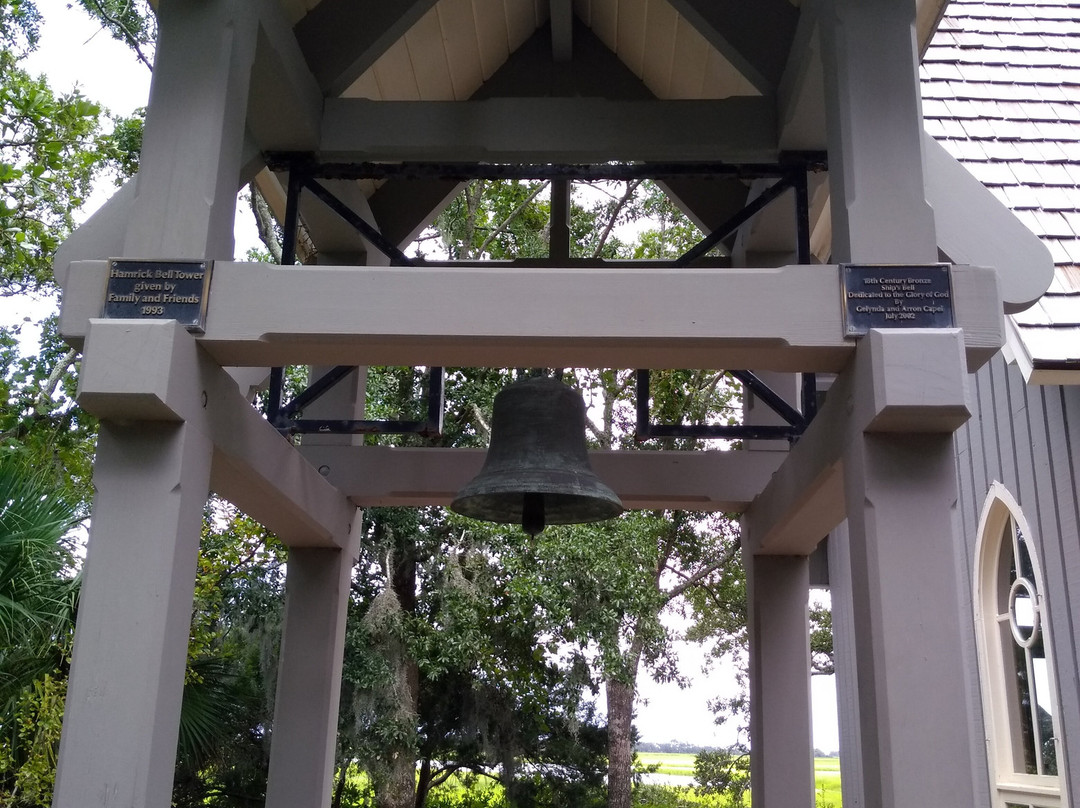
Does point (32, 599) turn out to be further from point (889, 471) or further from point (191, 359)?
point (889, 471)

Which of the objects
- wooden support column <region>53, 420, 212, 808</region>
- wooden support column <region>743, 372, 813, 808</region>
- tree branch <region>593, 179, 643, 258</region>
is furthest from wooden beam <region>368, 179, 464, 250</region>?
tree branch <region>593, 179, 643, 258</region>

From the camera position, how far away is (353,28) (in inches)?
162

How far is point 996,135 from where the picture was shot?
6.55 meters

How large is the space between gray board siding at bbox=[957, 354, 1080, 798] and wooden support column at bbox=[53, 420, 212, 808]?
355 centimetres

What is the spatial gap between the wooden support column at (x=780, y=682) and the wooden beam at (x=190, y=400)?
237 cm

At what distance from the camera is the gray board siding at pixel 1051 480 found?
5.09 m

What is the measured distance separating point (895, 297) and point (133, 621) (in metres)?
2.32

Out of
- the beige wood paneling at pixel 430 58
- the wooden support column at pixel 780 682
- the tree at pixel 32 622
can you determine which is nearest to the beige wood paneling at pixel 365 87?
the beige wood paneling at pixel 430 58

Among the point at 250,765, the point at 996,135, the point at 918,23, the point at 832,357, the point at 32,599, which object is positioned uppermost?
the point at 996,135

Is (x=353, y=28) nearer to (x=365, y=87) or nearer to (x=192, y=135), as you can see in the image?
(x=365, y=87)

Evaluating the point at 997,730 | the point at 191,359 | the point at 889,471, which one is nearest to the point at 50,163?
the point at 191,359

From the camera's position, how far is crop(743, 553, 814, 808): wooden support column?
4.75m

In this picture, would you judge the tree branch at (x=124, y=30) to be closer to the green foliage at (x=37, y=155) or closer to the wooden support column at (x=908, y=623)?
the green foliage at (x=37, y=155)

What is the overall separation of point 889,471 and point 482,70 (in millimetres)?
3619
